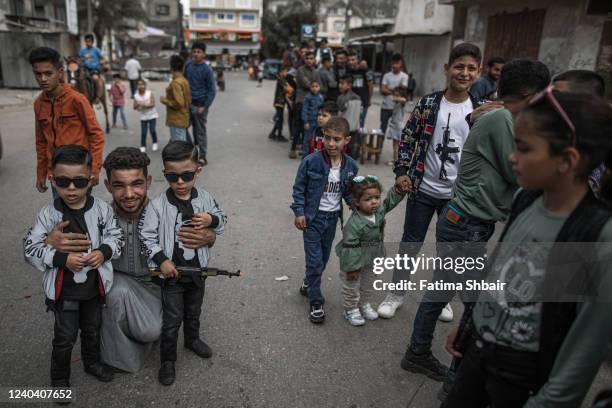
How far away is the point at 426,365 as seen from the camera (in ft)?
9.46

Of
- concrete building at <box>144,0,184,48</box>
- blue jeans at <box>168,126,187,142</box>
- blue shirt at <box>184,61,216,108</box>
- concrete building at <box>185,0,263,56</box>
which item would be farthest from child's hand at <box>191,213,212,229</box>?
concrete building at <box>144,0,184,48</box>

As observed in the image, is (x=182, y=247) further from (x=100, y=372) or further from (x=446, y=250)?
(x=446, y=250)

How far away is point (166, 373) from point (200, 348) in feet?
1.02

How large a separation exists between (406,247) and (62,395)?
98.8 inches

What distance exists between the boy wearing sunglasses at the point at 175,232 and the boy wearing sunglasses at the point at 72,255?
23cm

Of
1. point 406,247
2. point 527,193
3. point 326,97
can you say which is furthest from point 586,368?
point 326,97

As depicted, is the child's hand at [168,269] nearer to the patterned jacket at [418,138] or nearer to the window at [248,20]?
the patterned jacket at [418,138]

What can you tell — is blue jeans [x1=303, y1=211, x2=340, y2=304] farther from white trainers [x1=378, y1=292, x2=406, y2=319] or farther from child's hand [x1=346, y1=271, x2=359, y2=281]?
white trainers [x1=378, y1=292, x2=406, y2=319]

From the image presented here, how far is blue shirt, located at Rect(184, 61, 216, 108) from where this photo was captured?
25.3 ft

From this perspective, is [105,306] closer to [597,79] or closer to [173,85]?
[597,79]

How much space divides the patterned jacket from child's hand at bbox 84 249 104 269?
6.83ft

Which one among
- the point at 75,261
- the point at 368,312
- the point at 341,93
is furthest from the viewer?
the point at 341,93

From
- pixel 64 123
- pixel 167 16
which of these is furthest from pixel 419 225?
pixel 167 16

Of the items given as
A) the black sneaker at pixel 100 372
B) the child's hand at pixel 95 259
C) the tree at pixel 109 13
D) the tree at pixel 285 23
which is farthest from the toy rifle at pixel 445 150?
the tree at pixel 285 23
